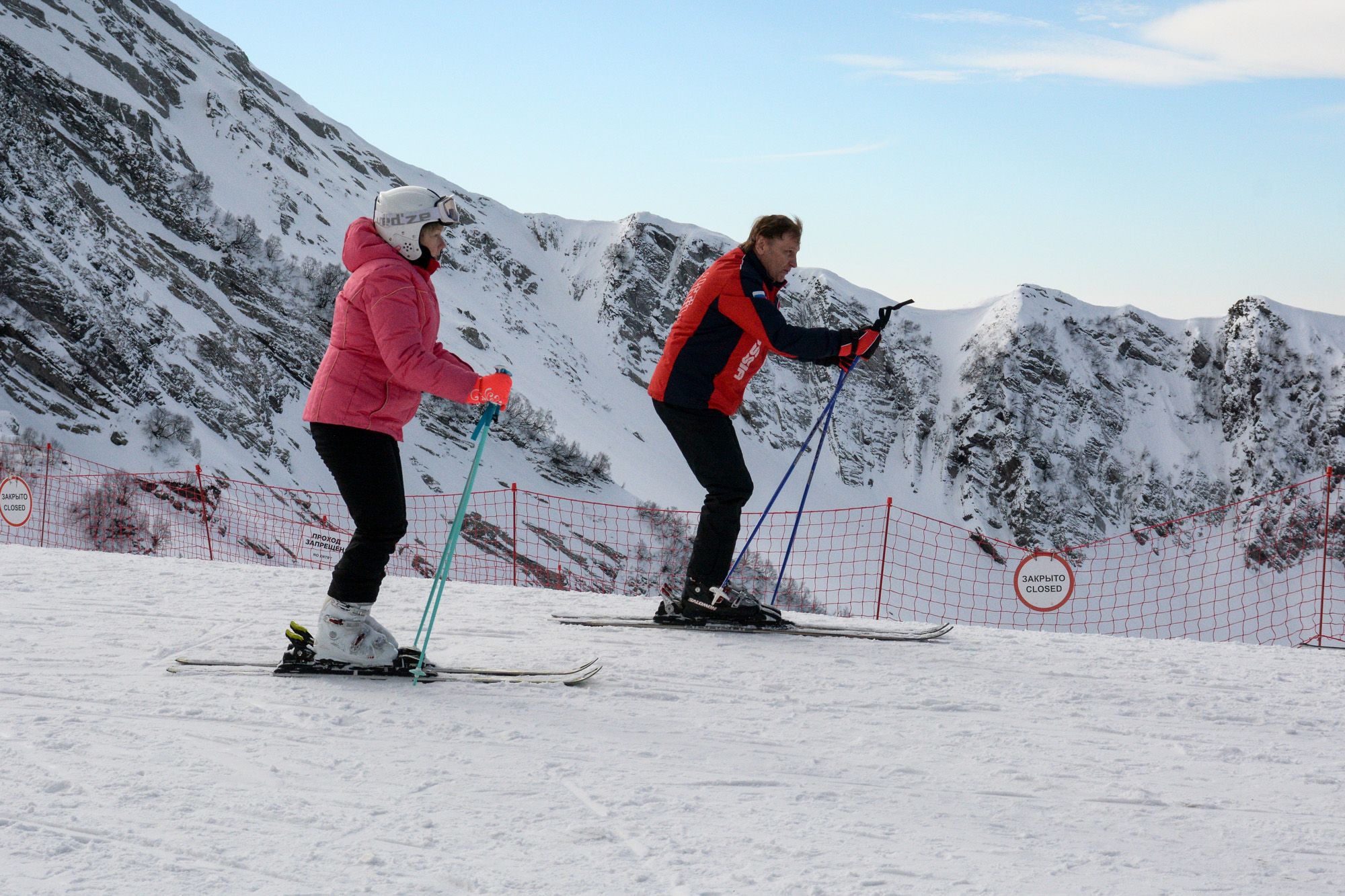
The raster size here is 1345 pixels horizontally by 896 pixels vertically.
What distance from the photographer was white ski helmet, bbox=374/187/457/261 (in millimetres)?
3400

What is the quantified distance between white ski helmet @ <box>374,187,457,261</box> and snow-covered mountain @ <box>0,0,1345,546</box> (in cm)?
2363

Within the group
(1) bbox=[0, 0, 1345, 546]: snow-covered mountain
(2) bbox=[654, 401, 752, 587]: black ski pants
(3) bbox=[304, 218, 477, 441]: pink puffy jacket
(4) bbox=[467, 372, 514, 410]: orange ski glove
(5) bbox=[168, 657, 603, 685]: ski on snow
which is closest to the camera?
(4) bbox=[467, 372, 514, 410]: orange ski glove

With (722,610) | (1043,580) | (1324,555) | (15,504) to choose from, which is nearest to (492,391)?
(722,610)

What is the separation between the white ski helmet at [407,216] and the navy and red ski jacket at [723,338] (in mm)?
1354

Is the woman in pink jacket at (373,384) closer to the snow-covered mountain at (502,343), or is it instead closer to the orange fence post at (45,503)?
the orange fence post at (45,503)

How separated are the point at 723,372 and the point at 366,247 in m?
1.85

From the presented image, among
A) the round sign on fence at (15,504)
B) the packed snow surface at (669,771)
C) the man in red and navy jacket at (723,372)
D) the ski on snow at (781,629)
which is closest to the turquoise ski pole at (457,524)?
the packed snow surface at (669,771)

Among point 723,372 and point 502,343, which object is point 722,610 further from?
point 502,343

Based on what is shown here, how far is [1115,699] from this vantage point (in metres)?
3.61

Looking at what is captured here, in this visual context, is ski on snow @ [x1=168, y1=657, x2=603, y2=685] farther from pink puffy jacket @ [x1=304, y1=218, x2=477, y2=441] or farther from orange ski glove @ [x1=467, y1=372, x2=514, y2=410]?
orange ski glove @ [x1=467, y1=372, x2=514, y2=410]

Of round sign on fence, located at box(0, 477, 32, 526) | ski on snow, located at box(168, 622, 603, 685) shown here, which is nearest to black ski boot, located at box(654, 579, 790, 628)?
ski on snow, located at box(168, 622, 603, 685)

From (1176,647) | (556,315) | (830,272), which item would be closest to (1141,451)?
(830,272)

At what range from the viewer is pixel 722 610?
4723 mm

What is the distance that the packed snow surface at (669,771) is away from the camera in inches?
79.7
